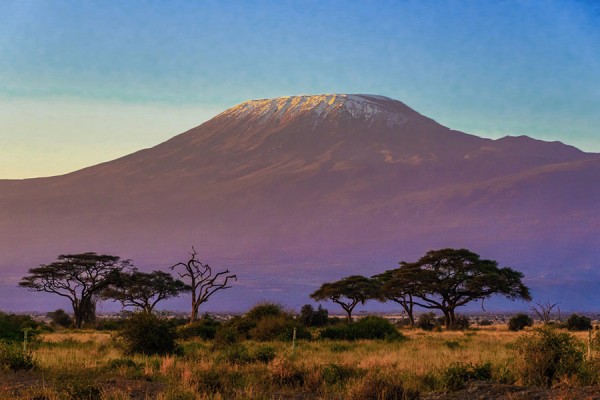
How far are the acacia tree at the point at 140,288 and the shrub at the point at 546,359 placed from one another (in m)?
51.4

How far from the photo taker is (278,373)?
18.1 m

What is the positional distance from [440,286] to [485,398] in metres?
44.0

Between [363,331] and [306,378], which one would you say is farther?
[363,331]

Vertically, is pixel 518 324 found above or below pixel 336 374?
below

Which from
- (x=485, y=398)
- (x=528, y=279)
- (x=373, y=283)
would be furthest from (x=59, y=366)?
(x=528, y=279)

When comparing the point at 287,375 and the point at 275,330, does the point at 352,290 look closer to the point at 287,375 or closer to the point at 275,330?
the point at 275,330

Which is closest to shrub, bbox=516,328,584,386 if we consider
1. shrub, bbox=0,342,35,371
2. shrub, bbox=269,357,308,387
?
shrub, bbox=269,357,308,387

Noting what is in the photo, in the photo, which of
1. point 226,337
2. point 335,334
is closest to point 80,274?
point 335,334

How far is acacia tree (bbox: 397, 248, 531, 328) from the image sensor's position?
2248 inches

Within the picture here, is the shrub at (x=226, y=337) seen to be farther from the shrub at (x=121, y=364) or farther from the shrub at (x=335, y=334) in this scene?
the shrub at (x=121, y=364)

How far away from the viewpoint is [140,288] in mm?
67250

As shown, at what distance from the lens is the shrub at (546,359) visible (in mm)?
17078

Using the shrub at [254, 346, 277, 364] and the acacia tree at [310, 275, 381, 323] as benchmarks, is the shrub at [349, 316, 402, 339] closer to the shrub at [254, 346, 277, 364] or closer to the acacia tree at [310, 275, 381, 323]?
the shrub at [254, 346, 277, 364]

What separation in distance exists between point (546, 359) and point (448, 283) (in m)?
41.3
